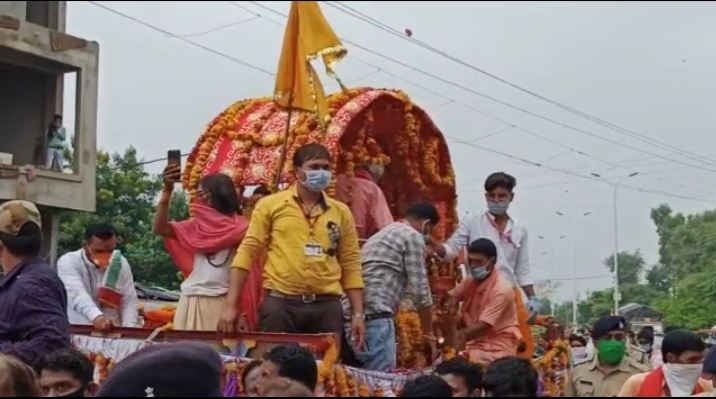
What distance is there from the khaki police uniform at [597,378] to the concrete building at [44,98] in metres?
12.2

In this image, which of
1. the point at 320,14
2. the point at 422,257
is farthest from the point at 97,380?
the point at 320,14

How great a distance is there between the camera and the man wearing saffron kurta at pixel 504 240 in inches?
289

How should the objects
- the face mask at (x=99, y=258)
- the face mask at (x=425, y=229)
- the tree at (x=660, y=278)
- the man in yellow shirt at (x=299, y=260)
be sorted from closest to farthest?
1. the man in yellow shirt at (x=299, y=260)
2. the face mask at (x=425, y=229)
3. the face mask at (x=99, y=258)
4. the tree at (x=660, y=278)

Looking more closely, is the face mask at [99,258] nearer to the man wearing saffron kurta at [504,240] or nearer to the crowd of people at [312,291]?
the crowd of people at [312,291]

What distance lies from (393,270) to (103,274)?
1.85 m

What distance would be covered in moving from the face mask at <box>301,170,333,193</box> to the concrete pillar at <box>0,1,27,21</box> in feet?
48.9

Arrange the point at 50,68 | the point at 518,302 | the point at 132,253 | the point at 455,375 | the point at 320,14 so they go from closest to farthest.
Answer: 1. the point at 455,375
2. the point at 320,14
3. the point at 518,302
4. the point at 132,253
5. the point at 50,68

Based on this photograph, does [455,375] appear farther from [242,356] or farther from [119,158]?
[119,158]

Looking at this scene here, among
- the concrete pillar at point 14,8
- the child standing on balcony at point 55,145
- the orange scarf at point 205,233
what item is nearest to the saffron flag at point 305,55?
the orange scarf at point 205,233

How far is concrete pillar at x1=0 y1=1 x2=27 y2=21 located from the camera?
64.9 ft

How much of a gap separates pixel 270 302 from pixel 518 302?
6.25ft

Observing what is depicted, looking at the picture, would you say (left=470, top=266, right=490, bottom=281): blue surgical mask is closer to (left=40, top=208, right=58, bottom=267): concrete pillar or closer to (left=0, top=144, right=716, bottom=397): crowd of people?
(left=0, top=144, right=716, bottom=397): crowd of people

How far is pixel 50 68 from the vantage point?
750 inches

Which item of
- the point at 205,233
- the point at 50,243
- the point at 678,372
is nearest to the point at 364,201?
the point at 205,233
